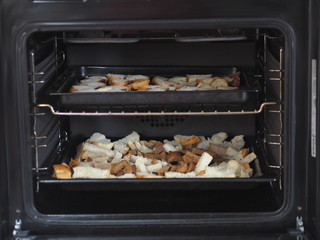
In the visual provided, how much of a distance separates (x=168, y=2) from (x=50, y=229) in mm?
715

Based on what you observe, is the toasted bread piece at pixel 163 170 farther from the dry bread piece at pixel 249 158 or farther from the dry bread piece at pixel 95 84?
the dry bread piece at pixel 95 84

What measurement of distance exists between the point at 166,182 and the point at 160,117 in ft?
1.76

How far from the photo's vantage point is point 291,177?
72.4 inches

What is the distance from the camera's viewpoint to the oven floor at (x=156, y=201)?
Answer: 6.77 feet

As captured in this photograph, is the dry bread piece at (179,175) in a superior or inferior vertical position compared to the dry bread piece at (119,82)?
inferior

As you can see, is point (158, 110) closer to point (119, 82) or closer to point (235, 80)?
point (119, 82)

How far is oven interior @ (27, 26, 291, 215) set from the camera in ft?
6.53

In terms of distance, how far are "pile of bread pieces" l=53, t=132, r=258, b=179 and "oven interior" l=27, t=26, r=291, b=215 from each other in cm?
4

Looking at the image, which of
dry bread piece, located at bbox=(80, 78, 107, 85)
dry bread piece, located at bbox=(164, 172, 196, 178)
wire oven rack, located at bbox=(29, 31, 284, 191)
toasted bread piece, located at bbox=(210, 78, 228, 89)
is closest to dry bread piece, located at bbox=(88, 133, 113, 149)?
wire oven rack, located at bbox=(29, 31, 284, 191)

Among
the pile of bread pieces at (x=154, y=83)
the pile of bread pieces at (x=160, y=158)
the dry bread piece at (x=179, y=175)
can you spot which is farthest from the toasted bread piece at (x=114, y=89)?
the dry bread piece at (x=179, y=175)

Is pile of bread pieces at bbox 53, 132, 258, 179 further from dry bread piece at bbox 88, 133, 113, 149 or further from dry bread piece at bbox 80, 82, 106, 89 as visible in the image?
dry bread piece at bbox 80, 82, 106, 89

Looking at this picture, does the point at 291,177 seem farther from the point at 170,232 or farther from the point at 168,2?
the point at 168,2

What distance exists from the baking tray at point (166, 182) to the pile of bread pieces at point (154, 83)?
0.82 feet

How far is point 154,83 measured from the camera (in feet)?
7.71
